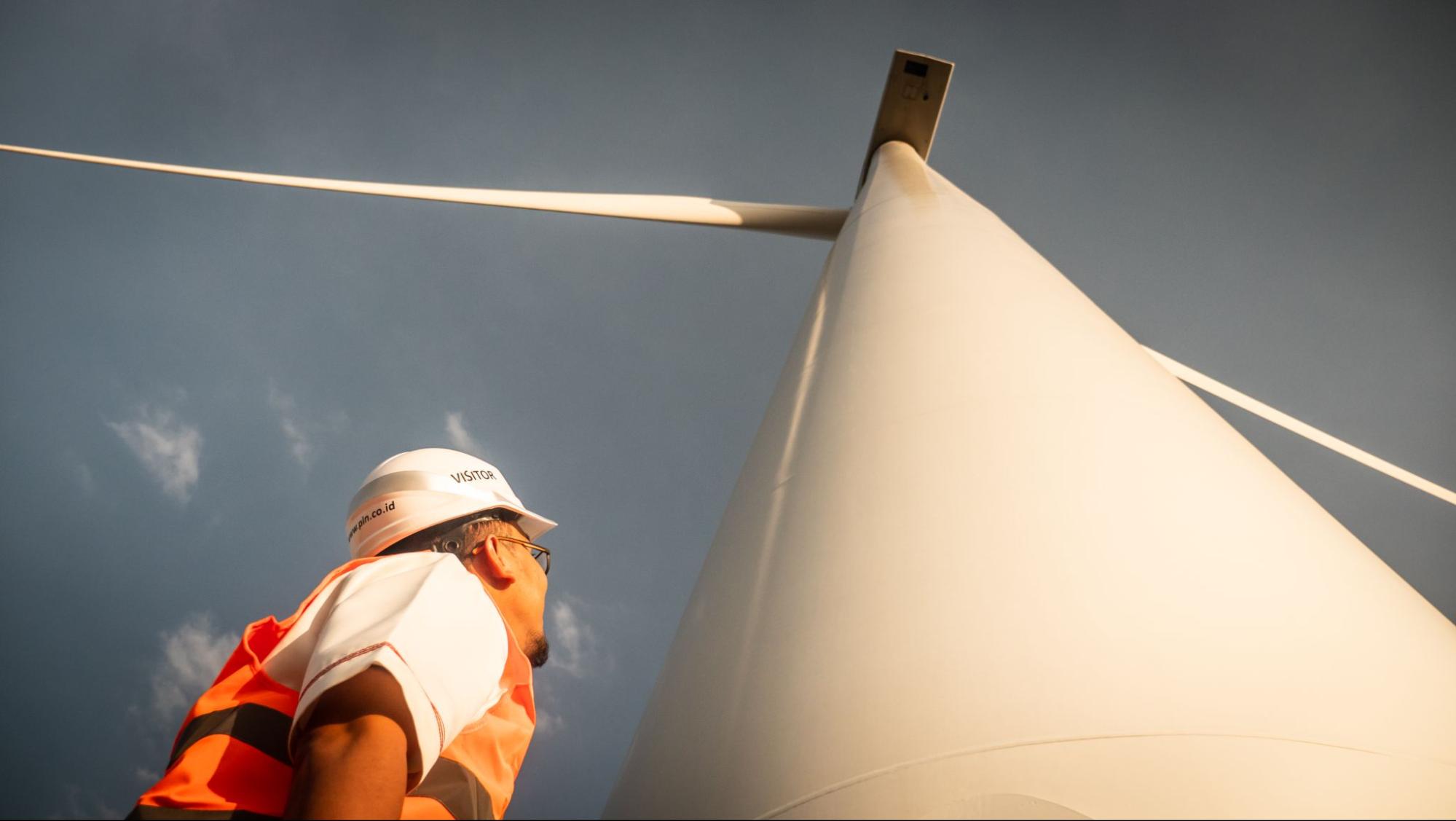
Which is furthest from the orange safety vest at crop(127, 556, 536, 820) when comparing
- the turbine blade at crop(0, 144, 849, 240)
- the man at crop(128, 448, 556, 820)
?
the turbine blade at crop(0, 144, 849, 240)

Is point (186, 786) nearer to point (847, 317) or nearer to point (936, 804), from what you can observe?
point (936, 804)

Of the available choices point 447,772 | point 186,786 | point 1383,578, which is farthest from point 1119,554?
point 186,786

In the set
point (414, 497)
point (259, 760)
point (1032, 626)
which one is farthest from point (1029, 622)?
point (414, 497)

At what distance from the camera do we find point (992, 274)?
8.48 ft

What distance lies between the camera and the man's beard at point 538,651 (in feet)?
11.3

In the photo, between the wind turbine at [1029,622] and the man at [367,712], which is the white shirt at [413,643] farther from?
the wind turbine at [1029,622]

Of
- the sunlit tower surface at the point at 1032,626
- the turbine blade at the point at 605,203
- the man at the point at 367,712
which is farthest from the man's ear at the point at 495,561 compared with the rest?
the turbine blade at the point at 605,203

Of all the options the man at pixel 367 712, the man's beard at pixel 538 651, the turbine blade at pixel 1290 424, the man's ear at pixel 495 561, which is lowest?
the man's beard at pixel 538 651

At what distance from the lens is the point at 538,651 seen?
3.50 meters

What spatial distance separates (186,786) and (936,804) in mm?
2001

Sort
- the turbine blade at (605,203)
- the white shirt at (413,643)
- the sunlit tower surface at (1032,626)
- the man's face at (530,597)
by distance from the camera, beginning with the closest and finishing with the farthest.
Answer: the sunlit tower surface at (1032,626) → the white shirt at (413,643) → the man's face at (530,597) → the turbine blade at (605,203)

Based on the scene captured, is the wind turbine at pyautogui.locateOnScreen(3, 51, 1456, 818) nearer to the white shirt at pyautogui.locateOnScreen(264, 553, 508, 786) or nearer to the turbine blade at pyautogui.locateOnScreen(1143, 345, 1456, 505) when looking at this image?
the white shirt at pyautogui.locateOnScreen(264, 553, 508, 786)

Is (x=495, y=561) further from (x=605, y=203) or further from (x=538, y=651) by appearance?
(x=605, y=203)

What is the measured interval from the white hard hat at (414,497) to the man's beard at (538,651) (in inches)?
30.5
